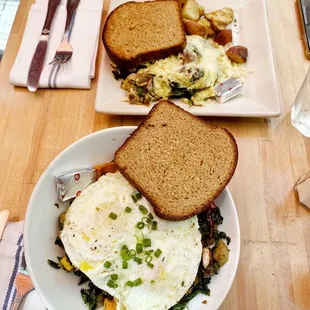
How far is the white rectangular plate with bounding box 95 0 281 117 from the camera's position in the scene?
1.34m

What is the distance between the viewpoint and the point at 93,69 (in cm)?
150

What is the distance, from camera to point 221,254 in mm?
990

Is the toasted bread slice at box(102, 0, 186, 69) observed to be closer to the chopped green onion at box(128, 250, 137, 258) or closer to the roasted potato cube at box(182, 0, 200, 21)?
the roasted potato cube at box(182, 0, 200, 21)

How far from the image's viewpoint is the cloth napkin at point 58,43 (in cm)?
146

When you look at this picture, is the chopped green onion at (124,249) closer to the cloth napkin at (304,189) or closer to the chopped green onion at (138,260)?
the chopped green onion at (138,260)

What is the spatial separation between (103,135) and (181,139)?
217 millimetres

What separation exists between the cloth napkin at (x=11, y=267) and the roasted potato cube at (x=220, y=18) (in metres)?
1.06

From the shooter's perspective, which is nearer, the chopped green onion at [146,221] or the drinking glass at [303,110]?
the chopped green onion at [146,221]

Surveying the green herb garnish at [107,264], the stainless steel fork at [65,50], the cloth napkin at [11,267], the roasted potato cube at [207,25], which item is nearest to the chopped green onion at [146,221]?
the green herb garnish at [107,264]

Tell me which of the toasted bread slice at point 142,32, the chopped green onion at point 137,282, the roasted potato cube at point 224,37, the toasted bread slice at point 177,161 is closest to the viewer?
the chopped green onion at point 137,282

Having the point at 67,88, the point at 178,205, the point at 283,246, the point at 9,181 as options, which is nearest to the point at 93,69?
the point at 67,88

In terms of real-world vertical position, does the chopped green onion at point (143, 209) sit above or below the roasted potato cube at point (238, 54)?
above

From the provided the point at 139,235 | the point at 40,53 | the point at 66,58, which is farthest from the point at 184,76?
the point at 139,235

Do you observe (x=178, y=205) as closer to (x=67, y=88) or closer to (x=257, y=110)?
(x=257, y=110)
